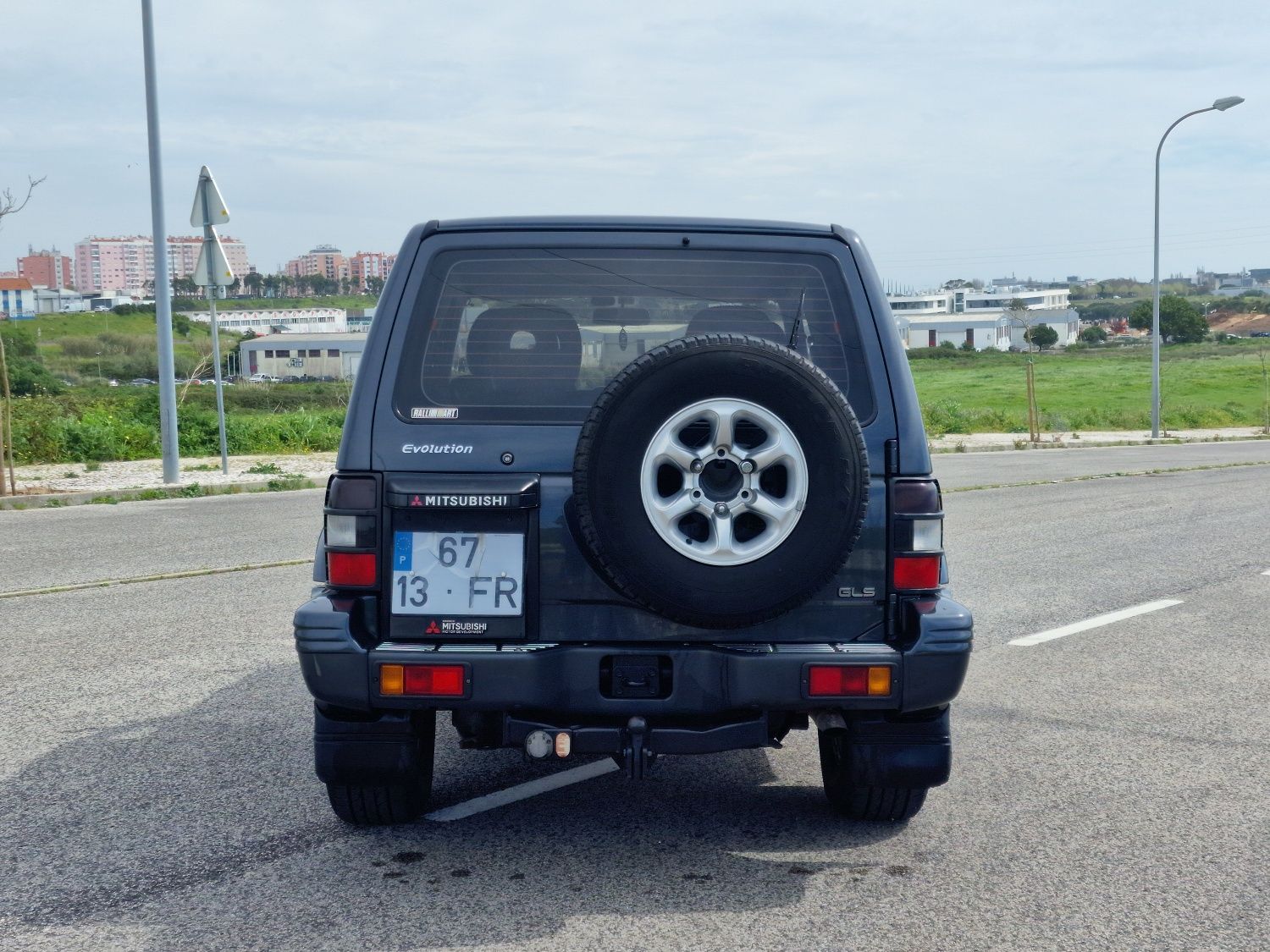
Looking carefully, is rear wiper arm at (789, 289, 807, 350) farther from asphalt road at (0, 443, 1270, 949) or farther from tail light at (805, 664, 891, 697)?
asphalt road at (0, 443, 1270, 949)

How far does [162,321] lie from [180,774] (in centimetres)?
1255

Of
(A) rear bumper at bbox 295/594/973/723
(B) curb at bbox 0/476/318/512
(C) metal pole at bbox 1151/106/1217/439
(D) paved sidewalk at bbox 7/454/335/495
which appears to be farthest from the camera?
(C) metal pole at bbox 1151/106/1217/439

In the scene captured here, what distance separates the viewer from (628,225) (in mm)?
4176

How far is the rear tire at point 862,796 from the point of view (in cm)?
436

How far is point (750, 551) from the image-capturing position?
3707 mm

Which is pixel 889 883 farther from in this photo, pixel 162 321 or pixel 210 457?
pixel 210 457

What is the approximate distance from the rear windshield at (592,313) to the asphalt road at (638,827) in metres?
1.44

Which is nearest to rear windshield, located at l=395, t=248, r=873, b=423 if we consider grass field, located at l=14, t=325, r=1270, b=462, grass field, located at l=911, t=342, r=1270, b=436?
grass field, located at l=14, t=325, r=1270, b=462

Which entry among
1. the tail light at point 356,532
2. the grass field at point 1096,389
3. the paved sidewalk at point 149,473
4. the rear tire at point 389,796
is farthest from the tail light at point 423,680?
the grass field at point 1096,389

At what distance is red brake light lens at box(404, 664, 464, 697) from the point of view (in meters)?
3.84

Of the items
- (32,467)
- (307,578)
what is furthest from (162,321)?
(307,578)

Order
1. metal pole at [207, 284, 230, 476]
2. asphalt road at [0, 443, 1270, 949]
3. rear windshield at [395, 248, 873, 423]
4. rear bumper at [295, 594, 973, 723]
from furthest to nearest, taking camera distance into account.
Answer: metal pole at [207, 284, 230, 476]
rear windshield at [395, 248, 873, 423]
rear bumper at [295, 594, 973, 723]
asphalt road at [0, 443, 1270, 949]

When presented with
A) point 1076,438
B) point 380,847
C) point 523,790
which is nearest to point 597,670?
point 380,847

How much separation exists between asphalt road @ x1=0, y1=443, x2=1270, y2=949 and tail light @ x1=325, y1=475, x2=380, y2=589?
34.5 inches
